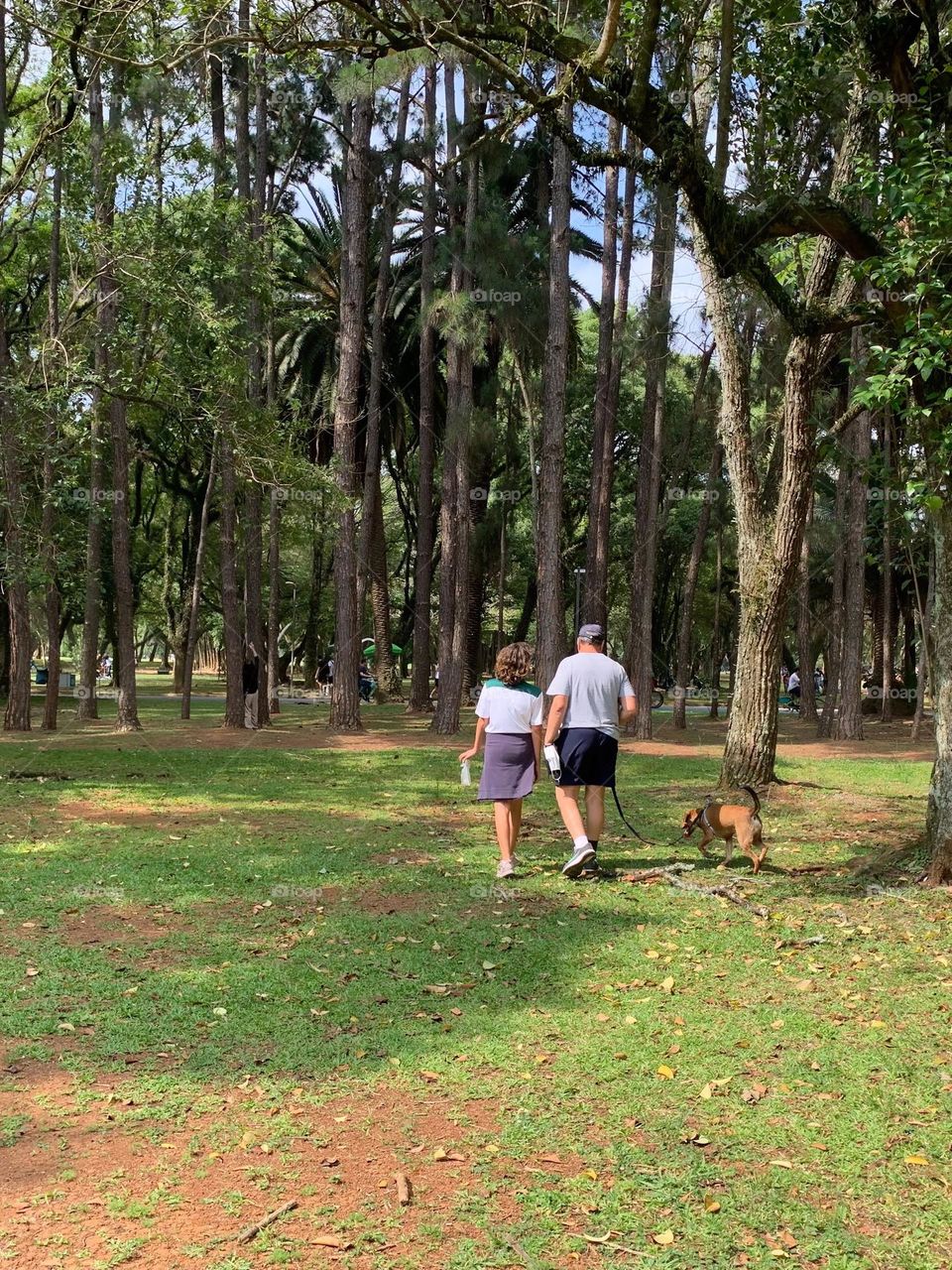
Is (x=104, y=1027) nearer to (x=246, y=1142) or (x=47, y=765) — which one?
(x=246, y=1142)

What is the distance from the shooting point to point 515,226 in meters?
25.9

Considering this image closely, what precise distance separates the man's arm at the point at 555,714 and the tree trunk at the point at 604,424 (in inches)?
501

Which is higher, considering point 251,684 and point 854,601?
point 854,601

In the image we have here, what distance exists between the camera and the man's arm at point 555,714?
7.62 metres

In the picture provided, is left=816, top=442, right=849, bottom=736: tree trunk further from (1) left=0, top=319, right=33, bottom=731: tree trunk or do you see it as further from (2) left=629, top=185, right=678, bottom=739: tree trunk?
(1) left=0, top=319, right=33, bottom=731: tree trunk

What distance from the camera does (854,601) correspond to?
66.8 feet

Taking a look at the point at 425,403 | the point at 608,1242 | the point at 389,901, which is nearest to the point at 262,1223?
the point at 608,1242

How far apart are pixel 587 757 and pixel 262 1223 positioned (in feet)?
15.5

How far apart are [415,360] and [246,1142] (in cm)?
2918

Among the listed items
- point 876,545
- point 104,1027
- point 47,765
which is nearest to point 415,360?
point 876,545

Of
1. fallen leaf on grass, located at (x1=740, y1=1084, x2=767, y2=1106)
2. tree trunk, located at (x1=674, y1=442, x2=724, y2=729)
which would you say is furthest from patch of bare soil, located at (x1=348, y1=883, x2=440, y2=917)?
tree trunk, located at (x1=674, y1=442, x2=724, y2=729)

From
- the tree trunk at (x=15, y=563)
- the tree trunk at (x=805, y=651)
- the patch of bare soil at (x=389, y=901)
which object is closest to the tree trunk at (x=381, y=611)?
the tree trunk at (x=805, y=651)

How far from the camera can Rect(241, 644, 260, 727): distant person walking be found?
69.5 ft

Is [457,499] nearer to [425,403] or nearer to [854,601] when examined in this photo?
[425,403]
